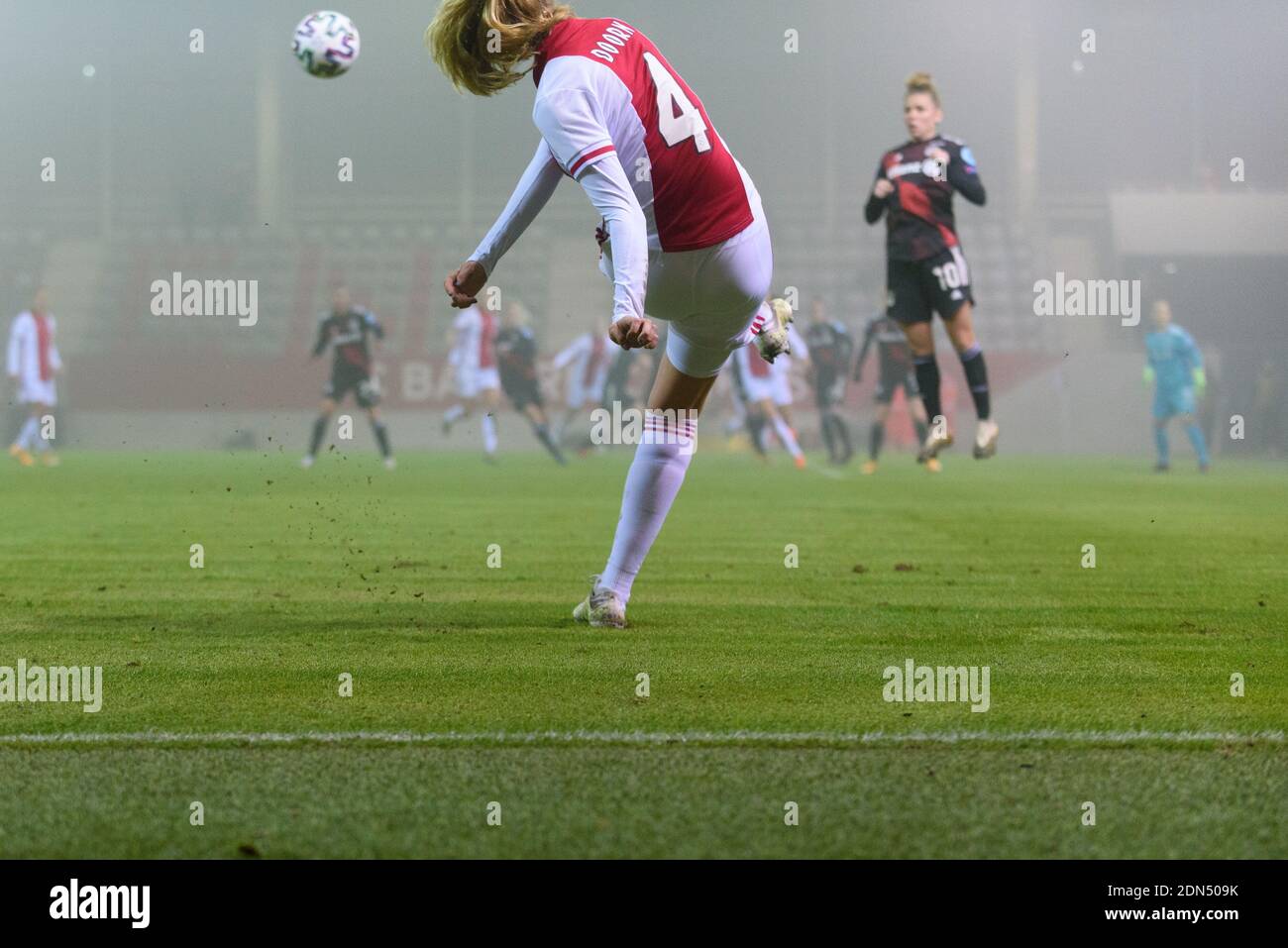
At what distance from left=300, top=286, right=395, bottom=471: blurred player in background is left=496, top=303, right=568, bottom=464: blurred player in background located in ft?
6.63

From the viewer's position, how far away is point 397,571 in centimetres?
718

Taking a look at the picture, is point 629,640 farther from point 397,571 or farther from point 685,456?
point 397,571

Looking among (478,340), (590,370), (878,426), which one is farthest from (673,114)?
(590,370)

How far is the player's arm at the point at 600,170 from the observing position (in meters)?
4.03

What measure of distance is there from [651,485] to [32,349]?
56.7 feet

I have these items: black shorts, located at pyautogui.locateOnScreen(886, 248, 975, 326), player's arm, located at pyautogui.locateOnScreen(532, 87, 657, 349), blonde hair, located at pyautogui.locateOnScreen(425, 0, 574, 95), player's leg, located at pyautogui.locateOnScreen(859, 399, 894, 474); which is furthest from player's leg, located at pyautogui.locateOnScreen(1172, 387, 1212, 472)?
player's arm, located at pyautogui.locateOnScreen(532, 87, 657, 349)

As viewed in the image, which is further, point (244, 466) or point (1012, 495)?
point (244, 466)

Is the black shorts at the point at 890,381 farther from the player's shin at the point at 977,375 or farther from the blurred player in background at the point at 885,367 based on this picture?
the player's shin at the point at 977,375

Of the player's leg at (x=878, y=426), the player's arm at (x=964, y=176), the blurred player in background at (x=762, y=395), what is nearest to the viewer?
the player's arm at (x=964, y=176)

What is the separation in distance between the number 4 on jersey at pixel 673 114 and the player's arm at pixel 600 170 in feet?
0.93

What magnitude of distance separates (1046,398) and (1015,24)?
939cm

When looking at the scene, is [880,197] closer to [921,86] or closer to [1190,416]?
[921,86]

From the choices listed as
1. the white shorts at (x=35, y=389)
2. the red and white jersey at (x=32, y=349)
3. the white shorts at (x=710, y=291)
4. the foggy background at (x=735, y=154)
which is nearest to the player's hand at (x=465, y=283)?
the white shorts at (x=710, y=291)

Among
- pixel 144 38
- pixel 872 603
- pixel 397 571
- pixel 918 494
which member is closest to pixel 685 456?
pixel 872 603
